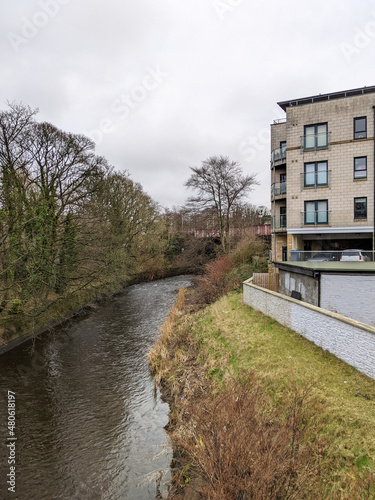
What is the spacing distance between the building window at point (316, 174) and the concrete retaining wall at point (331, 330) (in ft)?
38.7

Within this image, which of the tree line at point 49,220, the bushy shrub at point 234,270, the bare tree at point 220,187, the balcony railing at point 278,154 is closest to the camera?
the tree line at point 49,220

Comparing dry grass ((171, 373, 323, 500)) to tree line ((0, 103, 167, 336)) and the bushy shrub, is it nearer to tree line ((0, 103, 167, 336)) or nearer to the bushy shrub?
tree line ((0, 103, 167, 336))

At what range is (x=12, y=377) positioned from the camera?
1166 cm

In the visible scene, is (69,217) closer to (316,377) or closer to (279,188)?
(279,188)

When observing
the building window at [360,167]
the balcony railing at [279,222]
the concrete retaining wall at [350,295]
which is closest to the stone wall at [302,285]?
the concrete retaining wall at [350,295]

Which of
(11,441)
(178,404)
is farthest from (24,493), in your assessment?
(178,404)

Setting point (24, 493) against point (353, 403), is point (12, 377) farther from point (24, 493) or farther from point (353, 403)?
point (353, 403)

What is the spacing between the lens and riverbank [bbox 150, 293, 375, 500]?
4598 millimetres

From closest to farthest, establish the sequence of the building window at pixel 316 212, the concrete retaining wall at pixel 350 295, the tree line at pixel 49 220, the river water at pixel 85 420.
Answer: the river water at pixel 85 420
the concrete retaining wall at pixel 350 295
the tree line at pixel 49 220
the building window at pixel 316 212

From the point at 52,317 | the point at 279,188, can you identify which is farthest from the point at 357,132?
the point at 52,317

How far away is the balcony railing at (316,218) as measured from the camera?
20797 millimetres

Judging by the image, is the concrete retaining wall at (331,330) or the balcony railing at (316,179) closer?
the concrete retaining wall at (331,330)

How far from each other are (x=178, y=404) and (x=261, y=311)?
6094 mm

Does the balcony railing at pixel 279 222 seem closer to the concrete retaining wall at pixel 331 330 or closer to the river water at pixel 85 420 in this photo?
the concrete retaining wall at pixel 331 330
